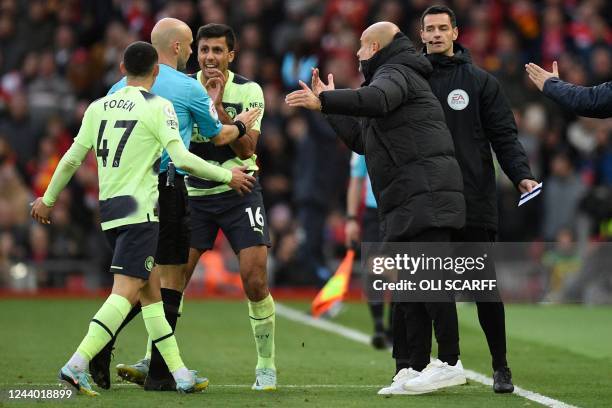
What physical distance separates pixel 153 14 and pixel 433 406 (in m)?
14.6

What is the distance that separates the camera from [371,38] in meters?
8.45

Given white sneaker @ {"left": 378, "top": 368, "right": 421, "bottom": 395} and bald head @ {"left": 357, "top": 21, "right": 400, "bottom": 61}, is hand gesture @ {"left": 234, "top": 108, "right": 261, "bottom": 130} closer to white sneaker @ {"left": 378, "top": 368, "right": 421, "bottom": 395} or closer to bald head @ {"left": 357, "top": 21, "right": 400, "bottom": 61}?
bald head @ {"left": 357, "top": 21, "right": 400, "bottom": 61}

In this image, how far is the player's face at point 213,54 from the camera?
8.95 metres

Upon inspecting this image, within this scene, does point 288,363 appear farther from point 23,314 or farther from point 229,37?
point 23,314

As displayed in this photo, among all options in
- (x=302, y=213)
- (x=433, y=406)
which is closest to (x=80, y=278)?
(x=302, y=213)

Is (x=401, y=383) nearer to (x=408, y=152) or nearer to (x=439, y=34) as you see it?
(x=408, y=152)

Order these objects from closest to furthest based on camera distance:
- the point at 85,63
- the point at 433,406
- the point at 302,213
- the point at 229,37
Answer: the point at 433,406, the point at 229,37, the point at 302,213, the point at 85,63

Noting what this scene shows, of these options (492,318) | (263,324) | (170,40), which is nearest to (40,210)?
(170,40)

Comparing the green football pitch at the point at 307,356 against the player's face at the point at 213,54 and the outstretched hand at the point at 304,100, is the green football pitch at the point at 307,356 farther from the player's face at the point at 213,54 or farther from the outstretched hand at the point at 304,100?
the player's face at the point at 213,54

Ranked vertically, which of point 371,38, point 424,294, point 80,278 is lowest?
point 80,278

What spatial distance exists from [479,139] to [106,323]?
2.71 metres

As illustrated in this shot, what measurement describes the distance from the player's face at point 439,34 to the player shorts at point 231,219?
59.0 inches

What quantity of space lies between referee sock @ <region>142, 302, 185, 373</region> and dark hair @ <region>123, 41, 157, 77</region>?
1.43 meters

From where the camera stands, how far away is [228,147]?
8938 millimetres
